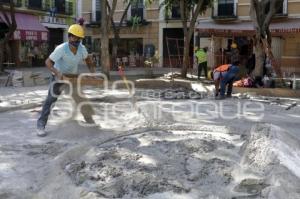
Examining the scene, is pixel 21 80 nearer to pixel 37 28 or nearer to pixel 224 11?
pixel 37 28

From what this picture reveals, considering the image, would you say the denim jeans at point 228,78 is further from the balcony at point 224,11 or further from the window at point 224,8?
the window at point 224,8

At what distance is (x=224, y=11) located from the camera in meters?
30.4

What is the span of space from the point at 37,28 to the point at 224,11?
36.1 ft

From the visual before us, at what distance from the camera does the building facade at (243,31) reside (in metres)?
25.1

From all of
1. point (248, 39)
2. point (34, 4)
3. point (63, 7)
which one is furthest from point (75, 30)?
point (63, 7)

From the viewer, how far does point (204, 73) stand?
22.2m

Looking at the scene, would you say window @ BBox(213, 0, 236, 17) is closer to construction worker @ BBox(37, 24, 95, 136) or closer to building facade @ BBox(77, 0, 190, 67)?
building facade @ BBox(77, 0, 190, 67)

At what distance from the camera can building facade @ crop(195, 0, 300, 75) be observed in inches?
987

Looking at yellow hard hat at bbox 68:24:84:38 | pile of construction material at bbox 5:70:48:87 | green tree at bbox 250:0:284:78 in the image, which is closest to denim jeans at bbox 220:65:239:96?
green tree at bbox 250:0:284:78

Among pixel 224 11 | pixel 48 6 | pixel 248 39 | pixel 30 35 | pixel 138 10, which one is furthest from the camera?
pixel 138 10

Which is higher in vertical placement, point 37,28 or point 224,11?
point 224,11

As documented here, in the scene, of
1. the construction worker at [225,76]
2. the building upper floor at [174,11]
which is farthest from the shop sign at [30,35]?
the construction worker at [225,76]

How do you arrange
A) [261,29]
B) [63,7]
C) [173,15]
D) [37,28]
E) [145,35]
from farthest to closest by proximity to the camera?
[63,7] → [145,35] → [173,15] → [37,28] → [261,29]

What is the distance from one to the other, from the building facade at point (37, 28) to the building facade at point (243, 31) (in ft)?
31.6
